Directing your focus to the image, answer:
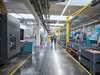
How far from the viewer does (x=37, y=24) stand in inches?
645

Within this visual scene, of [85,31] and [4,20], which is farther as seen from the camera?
[85,31]

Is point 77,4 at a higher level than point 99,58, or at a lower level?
higher

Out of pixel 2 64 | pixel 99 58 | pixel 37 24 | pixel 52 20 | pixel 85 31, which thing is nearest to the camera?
pixel 99 58

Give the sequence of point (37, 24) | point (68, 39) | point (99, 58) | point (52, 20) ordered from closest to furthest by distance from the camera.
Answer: point (99, 58), point (68, 39), point (37, 24), point (52, 20)

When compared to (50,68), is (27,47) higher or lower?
higher

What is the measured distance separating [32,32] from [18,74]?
14890 mm

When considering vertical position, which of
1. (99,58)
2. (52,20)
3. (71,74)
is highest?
(52,20)

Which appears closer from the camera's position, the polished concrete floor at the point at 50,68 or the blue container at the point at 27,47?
the polished concrete floor at the point at 50,68

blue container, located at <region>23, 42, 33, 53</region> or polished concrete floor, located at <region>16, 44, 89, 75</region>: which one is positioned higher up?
blue container, located at <region>23, 42, 33, 53</region>

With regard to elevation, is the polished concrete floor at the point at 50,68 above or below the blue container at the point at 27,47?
below

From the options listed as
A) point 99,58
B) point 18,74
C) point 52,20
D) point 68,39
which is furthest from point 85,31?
point 52,20

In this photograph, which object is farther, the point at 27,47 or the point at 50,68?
the point at 27,47

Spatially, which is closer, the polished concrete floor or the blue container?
the polished concrete floor

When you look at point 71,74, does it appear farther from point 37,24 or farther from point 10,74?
point 37,24
